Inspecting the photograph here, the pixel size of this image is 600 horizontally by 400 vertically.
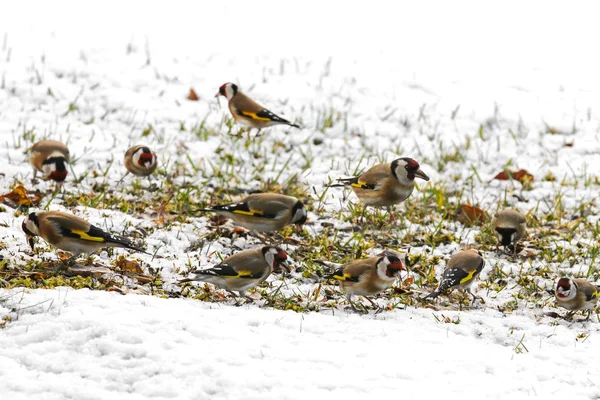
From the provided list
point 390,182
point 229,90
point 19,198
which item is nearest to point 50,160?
point 19,198

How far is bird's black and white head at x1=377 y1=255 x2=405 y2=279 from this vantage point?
20.1ft

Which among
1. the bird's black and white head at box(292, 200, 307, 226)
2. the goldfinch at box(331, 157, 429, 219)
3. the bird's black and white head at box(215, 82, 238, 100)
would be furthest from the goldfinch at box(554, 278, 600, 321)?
the bird's black and white head at box(215, 82, 238, 100)

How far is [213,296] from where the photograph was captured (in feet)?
20.8

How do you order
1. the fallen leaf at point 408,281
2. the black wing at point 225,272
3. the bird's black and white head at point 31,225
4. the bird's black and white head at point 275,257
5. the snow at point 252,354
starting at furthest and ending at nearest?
the fallen leaf at point 408,281
the bird's black and white head at point 31,225
the bird's black and white head at point 275,257
the black wing at point 225,272
the snow at point 252,354

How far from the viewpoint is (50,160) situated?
800cm

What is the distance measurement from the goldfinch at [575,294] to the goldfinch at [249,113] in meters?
4.13

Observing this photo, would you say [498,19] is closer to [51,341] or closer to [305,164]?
[305,164]

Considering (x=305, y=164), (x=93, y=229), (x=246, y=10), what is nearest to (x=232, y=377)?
(x=93, y=229)

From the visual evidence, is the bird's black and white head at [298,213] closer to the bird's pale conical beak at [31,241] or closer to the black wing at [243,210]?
the black wing at [243,210]

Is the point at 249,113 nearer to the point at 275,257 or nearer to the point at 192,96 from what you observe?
the point at 192,96

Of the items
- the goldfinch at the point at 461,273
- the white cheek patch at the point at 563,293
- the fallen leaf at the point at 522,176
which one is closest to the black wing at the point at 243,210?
the goldfinch at the point at 461,273

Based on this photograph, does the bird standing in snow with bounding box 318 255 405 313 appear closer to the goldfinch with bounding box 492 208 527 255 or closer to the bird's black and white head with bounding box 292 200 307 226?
the bird's black and white head with bounding box 292 200 307 226

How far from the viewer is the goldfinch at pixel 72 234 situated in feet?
20.7

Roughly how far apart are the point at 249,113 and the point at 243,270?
3.75m
